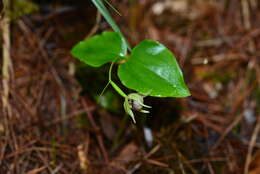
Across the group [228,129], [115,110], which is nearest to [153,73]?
[115,110]

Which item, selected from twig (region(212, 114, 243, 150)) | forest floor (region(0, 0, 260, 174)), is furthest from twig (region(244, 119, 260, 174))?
twig (region(212, 114, 243, 150))

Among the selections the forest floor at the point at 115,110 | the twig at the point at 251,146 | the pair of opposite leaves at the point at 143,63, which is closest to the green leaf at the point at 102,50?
the pair of opposite leaves at the point at 143,63

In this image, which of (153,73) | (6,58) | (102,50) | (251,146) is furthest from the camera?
(251,146)

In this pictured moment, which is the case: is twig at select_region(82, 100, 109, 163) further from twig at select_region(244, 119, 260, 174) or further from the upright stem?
twig at select_region(244, 119, 260, 174)

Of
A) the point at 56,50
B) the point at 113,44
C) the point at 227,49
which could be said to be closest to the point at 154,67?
the point at 113,44

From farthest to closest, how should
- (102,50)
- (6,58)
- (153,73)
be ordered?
(6,58) → (102,50) → (153,73)

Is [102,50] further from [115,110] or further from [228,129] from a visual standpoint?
[228,129]

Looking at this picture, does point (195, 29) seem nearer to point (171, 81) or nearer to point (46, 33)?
point (46, 33)
